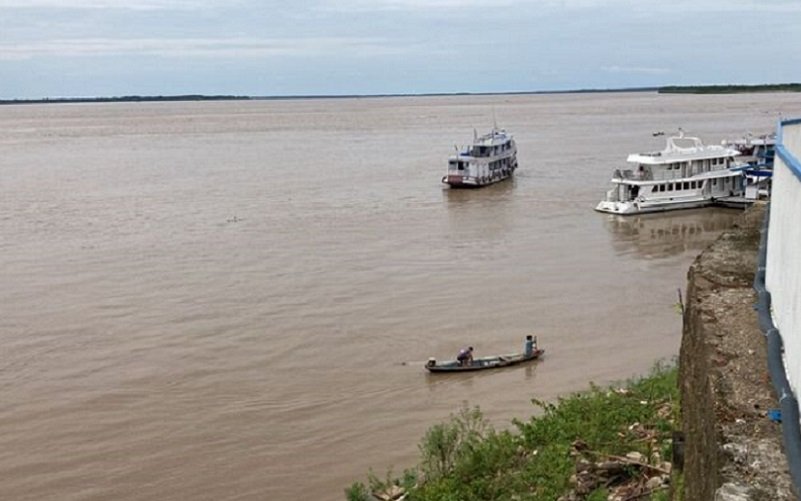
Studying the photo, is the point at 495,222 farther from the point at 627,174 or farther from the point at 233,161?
the point at 233,161

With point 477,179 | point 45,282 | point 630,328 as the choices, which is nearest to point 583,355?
point 630,328

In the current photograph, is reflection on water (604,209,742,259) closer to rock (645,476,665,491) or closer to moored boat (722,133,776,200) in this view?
moored boat (722,133,776,200)

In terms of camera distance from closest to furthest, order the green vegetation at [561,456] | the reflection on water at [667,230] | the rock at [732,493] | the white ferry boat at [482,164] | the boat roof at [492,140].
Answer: the rock at [732,493] < the green vegetation at [561,456] < the reflection on water at [667,230] < the white ferry boat at [482,164] < the boat roof at [492,140]

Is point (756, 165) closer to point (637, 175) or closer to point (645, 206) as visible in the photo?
point (637, 175)

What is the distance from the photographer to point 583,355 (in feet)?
55.1

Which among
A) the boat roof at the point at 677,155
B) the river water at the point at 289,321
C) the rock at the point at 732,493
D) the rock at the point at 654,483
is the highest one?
the rock at the point at 732,493

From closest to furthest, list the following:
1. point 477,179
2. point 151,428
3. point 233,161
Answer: point 151,428
point 477,179
point 233,161

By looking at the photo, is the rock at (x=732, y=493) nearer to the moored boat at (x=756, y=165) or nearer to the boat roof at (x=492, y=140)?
the moored boat at (x=756, y=165)

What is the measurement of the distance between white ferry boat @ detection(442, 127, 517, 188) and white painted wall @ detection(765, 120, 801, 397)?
35.9 metres

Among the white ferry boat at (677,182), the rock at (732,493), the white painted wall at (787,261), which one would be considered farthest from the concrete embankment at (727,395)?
the white ferry boat at (677,182)

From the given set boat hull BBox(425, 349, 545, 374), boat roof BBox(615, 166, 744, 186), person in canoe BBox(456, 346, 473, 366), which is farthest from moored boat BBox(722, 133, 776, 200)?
person in canoe BBox(456, 346, 473, 366)

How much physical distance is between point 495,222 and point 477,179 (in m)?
10.4

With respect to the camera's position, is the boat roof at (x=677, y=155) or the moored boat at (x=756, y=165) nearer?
the moored boat at (x=756, y=165)

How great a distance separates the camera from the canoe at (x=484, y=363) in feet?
50.9
